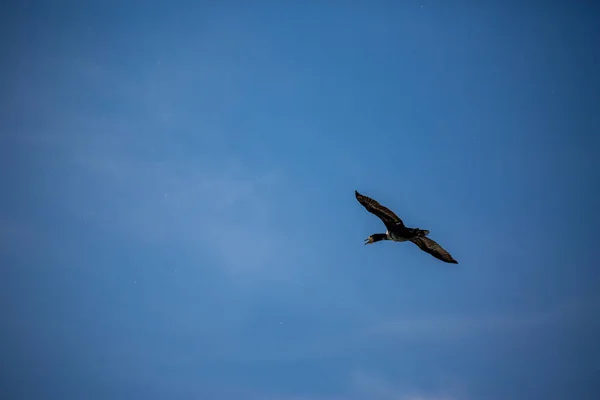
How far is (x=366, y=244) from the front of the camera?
3822 cm

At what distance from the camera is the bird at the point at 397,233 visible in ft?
112

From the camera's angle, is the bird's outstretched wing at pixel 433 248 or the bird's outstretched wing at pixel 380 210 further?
the bird's outstretched wing at pixel 433 248

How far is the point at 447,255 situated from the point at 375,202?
741 centimetres

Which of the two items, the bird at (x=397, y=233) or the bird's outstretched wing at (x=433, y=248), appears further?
the bird's outstretched wing at (x=433, y=248)

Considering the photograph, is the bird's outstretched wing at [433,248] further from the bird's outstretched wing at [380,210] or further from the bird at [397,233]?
the bird's outstretched wing at [380,210]

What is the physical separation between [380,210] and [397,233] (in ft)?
9.50

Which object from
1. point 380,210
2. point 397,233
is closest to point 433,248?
point 397,233

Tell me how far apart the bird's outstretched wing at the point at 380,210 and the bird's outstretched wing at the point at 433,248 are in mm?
2918

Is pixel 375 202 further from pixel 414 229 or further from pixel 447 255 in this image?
pixel 447 255

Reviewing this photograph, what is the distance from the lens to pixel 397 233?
3647 centimetres

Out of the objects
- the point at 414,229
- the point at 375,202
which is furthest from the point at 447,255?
the point at 375,202

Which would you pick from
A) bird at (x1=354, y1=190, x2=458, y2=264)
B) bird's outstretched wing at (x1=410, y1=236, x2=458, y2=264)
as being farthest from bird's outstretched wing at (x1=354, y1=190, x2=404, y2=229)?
bird's outstretched wing at (x1=410, y1=236, x2=458, y2=264)

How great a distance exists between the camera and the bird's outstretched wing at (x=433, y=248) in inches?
1468

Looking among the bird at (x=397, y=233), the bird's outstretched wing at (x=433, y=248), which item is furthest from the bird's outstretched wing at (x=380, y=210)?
the bird's outstretched wing at (x=433, y=248)
